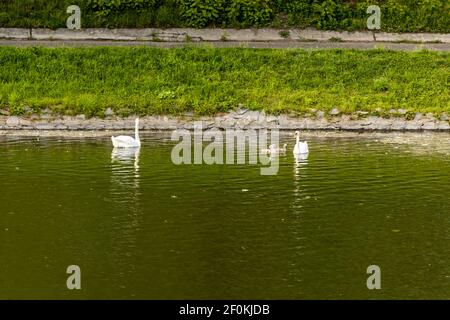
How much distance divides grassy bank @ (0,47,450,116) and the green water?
4595 millimetres

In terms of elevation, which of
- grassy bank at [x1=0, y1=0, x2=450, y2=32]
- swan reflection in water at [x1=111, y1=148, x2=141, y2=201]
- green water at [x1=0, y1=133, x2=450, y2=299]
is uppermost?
grassy bank at [x1=0, y1=0, x2=450, y2=32]

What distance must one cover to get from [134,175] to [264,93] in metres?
8.97

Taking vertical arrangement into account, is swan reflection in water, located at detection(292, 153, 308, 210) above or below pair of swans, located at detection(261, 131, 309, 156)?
below

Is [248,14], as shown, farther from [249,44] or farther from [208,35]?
[249,44]

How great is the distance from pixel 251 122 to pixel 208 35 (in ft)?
20.4

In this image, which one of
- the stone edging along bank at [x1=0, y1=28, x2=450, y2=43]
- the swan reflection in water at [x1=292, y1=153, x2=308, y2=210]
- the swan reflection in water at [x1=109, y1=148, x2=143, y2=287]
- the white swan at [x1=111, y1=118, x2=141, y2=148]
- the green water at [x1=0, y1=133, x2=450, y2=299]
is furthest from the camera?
the stone edging along bank at [x1=0, y1=28, x2=450, y2=43]

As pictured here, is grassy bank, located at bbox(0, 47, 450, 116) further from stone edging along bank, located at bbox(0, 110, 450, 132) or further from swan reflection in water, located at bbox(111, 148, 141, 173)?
swan reflection in water, located at bbox(111, 148, 141, 173)

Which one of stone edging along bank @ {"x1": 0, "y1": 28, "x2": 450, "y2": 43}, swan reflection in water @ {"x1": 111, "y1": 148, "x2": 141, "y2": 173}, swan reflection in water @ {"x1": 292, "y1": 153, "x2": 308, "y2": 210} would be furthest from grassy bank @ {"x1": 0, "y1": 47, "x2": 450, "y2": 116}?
swan reflection in water @ {"x1": 292, "y1": 153, "x2": 308, "y2": 210}

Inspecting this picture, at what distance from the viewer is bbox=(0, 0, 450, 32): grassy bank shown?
36375 mm

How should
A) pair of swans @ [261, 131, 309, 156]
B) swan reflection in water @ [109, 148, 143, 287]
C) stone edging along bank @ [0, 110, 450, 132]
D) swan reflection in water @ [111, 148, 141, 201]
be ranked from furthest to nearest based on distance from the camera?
1. stone edging along bank @ [0, 110, 450, 132]
2. pair of swans @ [261, 131, 309, 156]
3. swan reflection in water @ [111, 148, 141, 201]
4. swan reflection in water @ [109, 148, 143, 287]

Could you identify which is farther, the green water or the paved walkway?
the paved walkway

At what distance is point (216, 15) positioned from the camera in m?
36.5

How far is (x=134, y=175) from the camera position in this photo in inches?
918

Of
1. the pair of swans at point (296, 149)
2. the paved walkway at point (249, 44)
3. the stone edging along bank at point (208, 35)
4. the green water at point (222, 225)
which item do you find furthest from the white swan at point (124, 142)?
the stone edging along bank at point (208, 35)
